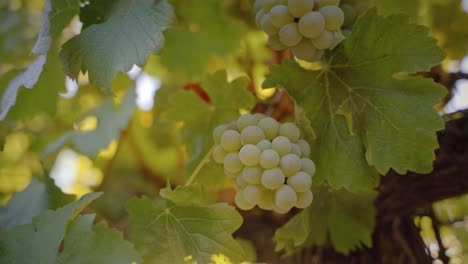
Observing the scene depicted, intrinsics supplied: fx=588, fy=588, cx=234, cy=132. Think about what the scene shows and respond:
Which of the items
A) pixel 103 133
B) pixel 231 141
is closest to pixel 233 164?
pixel 231 141

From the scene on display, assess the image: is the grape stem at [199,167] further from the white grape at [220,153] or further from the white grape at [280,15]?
the white grape at [280,15]

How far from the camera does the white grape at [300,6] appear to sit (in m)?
0.78

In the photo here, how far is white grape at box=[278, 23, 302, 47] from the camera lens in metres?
0.79

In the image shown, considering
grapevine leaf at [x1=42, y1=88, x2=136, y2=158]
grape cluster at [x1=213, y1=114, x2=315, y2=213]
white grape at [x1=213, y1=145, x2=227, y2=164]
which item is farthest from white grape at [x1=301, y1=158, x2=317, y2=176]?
grapevine leaf at [x1=42, y1=88, x2=136, y2=158]

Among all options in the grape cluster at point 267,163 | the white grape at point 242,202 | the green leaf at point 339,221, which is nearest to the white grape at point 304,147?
the grape cluster at point 267,163

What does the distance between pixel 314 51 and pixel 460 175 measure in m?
0.40

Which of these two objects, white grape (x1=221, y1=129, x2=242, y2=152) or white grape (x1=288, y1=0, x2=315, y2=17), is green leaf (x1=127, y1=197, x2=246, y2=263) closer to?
white grape (x1=221, y1=129, x2=242, y2=152)

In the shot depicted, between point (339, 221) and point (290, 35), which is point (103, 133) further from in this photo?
point (290, 35)

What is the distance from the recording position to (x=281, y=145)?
0.78 metres

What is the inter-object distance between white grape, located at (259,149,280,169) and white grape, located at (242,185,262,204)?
0.03 metres

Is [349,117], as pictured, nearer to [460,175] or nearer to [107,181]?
[460,175]

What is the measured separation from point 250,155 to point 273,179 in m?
0.05

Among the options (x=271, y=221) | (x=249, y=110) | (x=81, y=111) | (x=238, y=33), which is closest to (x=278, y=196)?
(x=249, y=110)

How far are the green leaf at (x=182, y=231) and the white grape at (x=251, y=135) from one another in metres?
0.11
